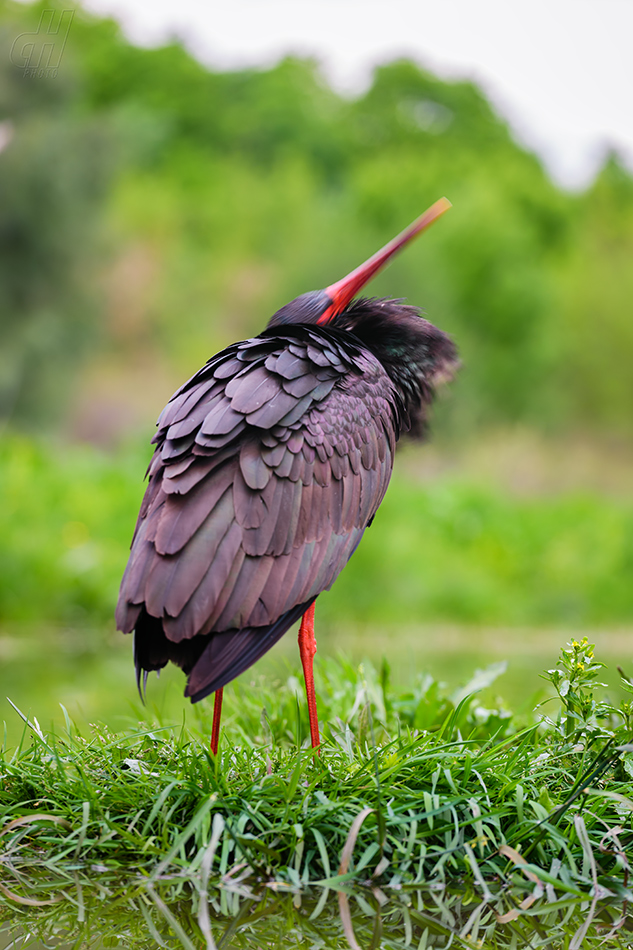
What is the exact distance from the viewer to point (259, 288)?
99.9 feet

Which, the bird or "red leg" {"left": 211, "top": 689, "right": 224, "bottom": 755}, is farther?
"red leg" {"left": 211, "top": 689, "right": 224, "bottom": 755}

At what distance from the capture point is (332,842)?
2586 millimetres

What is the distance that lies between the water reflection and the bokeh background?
4.23ft

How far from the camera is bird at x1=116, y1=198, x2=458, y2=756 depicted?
260cm

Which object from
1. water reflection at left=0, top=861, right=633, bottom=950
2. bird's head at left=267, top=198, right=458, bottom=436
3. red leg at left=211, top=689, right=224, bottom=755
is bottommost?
water reflection at left=0, top=861, right=633, bottom=950

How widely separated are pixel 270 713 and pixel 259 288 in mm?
27245

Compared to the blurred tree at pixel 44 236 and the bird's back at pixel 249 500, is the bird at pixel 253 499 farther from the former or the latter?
the blurred tree at pixel 44 236

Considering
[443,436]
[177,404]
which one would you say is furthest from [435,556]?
[443,436]

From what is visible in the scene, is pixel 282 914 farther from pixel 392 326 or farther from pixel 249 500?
pixel 392 326

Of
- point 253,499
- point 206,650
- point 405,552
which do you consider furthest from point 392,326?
point 405,552

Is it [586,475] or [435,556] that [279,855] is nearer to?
[435,556]

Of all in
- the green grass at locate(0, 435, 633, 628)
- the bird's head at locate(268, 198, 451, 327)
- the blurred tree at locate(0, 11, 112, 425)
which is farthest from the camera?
the blurred tree at locate(0, 11, 112, 425)

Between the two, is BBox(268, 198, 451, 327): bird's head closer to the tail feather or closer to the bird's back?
the bird's back

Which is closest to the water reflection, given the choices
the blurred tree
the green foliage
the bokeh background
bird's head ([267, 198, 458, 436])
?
the bokeh background
